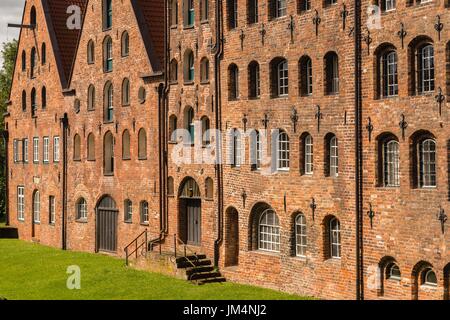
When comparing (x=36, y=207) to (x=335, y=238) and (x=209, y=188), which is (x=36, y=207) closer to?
(x=209, y=188)

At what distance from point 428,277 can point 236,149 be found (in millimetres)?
9305

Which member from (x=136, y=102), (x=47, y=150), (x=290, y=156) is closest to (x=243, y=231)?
(x=290, y=156)

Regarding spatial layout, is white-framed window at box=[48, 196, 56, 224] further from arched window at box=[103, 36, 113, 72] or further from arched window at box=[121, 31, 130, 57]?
arched window at box=[121, 31, 130, 57]

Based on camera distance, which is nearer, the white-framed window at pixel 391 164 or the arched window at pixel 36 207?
the white-framed window at pixel 391 164

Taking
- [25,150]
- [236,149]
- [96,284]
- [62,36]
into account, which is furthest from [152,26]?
[25,150]

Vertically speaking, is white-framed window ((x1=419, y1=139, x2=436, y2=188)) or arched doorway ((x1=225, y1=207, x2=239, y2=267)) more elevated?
white-framed window ((x1=419, y1=139, x2=436, y2=188))

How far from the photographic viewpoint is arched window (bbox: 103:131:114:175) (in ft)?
126

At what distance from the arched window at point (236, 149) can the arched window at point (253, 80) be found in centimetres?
150

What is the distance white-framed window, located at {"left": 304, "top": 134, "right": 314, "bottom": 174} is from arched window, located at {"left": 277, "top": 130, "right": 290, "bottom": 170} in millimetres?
903

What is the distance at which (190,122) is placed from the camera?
32625 mm

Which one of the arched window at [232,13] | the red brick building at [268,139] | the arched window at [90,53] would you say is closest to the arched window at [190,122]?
the red brick building at [268,139]

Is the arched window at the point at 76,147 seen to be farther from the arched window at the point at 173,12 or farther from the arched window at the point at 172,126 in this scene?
the arched window at the point at 173,12

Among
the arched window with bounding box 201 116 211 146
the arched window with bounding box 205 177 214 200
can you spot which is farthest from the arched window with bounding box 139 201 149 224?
the arched window with bounding box 201 116 211 146

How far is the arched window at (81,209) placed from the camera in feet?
133
